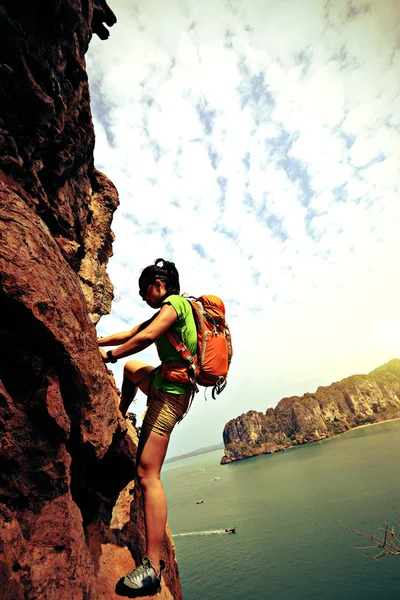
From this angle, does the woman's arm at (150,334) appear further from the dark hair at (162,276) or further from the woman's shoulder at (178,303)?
the dark hair at (162,276)

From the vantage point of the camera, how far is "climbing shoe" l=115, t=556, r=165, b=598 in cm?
309

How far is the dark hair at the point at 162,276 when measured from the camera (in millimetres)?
4281

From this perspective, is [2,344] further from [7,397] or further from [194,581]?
[194,581]

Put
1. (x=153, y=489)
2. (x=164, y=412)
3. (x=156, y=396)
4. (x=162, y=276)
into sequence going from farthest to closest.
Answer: (x=162, y=276)
(x=156, y=396)
(x=164, y=412)
(x=153, y=489)

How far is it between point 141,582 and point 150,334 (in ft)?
8.80

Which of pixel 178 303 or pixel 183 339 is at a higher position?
pixel 178 303

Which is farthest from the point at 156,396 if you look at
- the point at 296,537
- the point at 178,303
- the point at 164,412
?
the point at 296,537

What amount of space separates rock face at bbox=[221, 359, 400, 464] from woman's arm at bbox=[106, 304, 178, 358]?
576ft

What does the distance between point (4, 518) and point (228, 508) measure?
8150 cm

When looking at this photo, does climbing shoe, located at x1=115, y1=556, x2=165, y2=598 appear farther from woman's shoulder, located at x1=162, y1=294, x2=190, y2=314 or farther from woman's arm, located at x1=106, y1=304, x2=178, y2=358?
woman's shoulder, located at x1=162, y1=294, x2=190, y2=314

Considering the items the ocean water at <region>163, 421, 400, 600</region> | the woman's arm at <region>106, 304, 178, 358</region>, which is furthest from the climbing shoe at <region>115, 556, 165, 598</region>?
the ocean water at <region>163, 421, 400, 600</region>

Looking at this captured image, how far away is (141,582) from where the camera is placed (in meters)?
3.09

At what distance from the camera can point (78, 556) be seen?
2.84m

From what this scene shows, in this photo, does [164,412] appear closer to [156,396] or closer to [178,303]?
[156,396]
